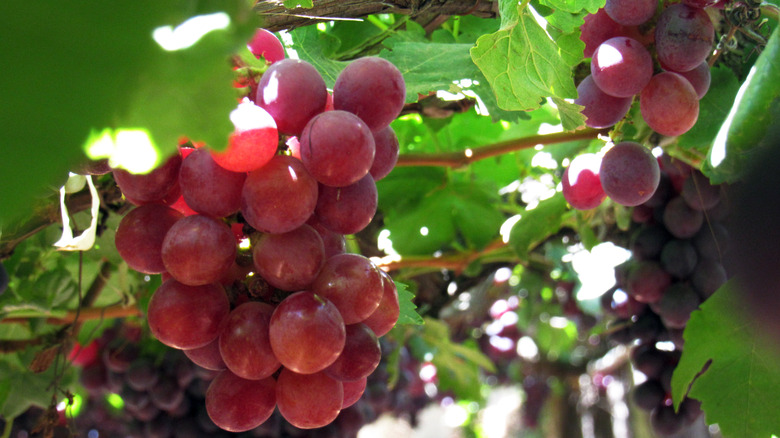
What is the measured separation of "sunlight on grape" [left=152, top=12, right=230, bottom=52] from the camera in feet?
0.87

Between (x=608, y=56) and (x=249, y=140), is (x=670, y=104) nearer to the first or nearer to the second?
(x=608, y=56)

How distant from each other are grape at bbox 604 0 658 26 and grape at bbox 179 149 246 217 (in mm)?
428

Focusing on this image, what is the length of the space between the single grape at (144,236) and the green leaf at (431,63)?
0.35m

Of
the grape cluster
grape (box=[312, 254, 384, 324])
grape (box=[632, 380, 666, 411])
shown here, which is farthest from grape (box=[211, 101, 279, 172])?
grape (box=[632, 380, 666, 411])

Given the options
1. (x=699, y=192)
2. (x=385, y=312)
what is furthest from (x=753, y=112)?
(x=699, y=192)

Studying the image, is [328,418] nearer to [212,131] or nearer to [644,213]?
[212,131]

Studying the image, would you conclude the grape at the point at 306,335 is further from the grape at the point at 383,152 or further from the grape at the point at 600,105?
the grape at the point at 600,105

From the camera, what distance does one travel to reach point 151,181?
50 centimetres

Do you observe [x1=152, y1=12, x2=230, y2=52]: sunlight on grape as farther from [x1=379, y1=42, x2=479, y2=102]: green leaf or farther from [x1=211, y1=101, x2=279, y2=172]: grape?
[x1=379, y1=42, x2=479, y2=102]: green leaf

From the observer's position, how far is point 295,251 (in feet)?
1.63

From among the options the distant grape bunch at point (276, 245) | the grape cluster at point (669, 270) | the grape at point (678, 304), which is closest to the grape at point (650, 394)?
the grape cluster at point (669, 270)

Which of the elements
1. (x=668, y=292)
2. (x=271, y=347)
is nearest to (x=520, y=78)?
(x=271, y=347)

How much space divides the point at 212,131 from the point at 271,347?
0.77 feet

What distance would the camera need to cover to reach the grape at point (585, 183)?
767 mm
